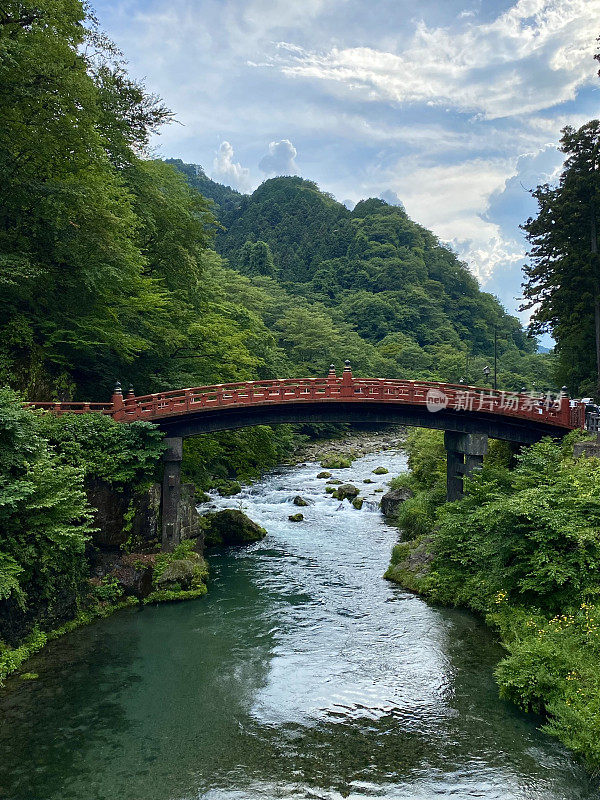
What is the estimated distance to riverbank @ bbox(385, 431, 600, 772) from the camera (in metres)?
11.7

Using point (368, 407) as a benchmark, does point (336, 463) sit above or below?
below

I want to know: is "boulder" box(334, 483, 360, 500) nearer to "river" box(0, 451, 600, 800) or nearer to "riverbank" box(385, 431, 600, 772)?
"riverbank" box(385, 431, 600, 772)

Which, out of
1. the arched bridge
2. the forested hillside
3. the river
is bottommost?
the river

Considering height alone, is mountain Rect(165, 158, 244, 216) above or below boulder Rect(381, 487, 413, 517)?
above

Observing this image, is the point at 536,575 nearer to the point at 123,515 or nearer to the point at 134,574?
the point at 134,574

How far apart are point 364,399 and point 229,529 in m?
9.60

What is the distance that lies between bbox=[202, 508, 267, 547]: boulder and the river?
6.01 metres

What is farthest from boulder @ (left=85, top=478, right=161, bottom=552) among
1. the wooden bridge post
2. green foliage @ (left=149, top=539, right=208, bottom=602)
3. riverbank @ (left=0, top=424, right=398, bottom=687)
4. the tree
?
the tree

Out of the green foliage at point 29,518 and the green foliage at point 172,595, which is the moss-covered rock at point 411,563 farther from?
the green foliage at point 29,518

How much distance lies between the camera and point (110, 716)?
40.9 ft

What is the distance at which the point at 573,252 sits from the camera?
2764cm

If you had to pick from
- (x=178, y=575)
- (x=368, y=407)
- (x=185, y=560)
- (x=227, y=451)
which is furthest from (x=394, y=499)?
(x=178, y=575)

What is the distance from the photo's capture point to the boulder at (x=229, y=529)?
26.9 metres

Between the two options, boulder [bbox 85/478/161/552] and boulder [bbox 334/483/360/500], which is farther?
boulder [bbox 334/483/360/500]
